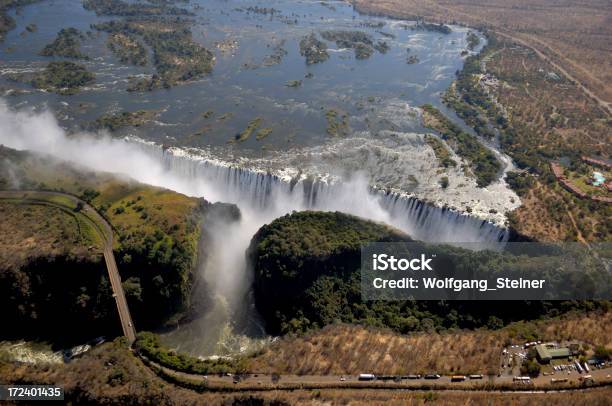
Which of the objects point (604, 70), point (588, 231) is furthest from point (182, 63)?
point (604, 70)

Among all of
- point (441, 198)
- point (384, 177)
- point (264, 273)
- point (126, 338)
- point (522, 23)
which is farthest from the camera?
point (522, 23)

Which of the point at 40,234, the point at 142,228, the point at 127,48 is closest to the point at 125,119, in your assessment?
the point at 40,234

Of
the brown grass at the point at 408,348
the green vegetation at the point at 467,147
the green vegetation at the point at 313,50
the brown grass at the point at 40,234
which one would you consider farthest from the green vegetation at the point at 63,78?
the brown grass at the point at 408,348

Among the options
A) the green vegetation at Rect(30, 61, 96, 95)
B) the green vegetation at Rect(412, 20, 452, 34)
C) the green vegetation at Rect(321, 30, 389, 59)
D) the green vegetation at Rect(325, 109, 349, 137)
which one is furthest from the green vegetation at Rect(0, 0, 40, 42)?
the green vegetation at Rect(412, 20, 452, 34)

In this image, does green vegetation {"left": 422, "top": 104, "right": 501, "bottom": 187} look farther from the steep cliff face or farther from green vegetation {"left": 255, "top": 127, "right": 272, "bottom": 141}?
green vegetation {"left": 255, "top": 127, "right": 272, "bottom": 141}

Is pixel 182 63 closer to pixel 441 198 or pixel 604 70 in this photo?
pixel 441 198

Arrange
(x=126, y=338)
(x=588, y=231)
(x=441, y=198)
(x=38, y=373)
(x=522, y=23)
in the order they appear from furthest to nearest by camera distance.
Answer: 1. (x=522, y=23)
2. (x=441, y=198)
3. (x=588, y=231)
4. (x=126, y=338)
5. (x=38, y=373)
